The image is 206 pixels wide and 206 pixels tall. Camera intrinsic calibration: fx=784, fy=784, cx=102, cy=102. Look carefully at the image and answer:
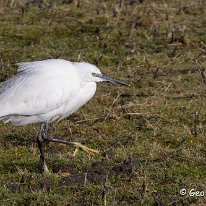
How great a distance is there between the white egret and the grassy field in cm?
46

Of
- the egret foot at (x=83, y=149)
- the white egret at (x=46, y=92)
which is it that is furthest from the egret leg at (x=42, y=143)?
the egret foot at (x=83, y=149)

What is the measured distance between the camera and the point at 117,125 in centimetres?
861

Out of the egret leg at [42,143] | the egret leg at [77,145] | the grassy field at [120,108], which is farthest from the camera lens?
the egret leg at [77,145]

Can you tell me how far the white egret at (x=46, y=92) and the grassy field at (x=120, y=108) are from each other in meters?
0.46

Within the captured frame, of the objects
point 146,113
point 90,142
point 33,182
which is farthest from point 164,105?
point 33,182

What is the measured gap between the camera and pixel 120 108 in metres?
8.97

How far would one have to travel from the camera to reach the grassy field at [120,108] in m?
6.78

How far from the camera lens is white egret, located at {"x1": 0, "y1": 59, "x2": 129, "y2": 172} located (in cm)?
712

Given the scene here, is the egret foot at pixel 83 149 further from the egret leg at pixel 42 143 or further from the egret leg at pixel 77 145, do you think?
the egret leg at pixel 42 143

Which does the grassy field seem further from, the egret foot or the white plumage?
the white plumage

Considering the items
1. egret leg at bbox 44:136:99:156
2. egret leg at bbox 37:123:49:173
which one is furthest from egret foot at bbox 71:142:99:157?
egret leg at bbox 37:123:49:173

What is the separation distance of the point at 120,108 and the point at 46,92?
1.98 m

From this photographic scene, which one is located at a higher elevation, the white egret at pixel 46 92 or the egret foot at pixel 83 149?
the white egret at pixel 46 92

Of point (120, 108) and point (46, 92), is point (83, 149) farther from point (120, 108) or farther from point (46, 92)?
point (120, 108)
